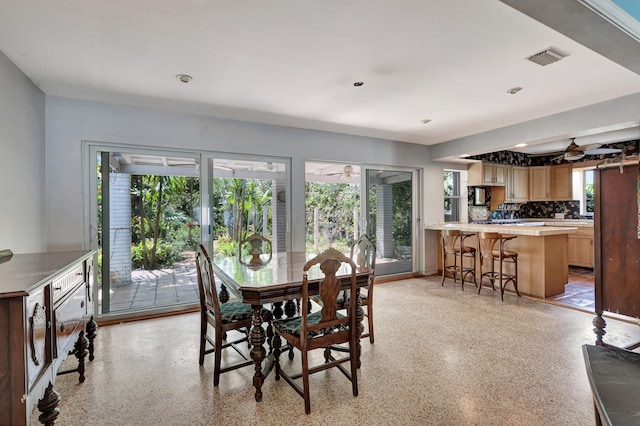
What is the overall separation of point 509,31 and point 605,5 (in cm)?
62

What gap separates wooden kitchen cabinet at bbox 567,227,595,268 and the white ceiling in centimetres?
349

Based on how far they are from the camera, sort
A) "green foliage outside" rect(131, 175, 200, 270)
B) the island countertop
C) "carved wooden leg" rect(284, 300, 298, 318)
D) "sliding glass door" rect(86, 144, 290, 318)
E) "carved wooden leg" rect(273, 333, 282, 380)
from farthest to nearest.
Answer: the island countertop
"green foliage outside" rect(131, 175, 200, 270)
"sliding glass door" rect(86, 144, 290, 318)
"carved wooden leg" rect(284, 300, 298, 318)
"carved wooden leg" rect(273, 333, 282, 380)

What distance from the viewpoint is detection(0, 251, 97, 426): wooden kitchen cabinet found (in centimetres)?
119

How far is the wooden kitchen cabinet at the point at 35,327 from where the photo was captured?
3.91 ft

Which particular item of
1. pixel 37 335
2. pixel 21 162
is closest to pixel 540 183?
pixel 37 335

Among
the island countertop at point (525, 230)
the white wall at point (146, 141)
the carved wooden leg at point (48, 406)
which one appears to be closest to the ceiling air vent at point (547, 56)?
the island countertop at point (525, 230)

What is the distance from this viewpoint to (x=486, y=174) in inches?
244

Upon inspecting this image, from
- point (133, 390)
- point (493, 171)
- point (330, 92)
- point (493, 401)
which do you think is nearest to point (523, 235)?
point (493, 171)

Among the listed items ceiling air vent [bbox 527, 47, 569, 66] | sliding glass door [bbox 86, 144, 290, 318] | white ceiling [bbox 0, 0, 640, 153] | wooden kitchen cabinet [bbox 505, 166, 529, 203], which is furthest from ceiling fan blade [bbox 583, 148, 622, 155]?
sliding glass door [bbox 86, 144, 290, 318]

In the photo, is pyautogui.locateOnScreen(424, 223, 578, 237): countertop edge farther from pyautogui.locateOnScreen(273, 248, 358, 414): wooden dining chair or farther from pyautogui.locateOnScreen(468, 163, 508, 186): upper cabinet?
pyautogui.locateOnScreen(273, 248, 358, 414): wooden dining chair

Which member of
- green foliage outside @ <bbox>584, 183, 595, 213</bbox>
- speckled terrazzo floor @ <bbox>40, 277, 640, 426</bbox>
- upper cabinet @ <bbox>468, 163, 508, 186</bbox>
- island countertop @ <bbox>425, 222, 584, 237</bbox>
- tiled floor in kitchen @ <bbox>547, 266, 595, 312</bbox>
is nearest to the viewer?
speckled terrazzo floor @ <bbox>40, 277, 640, 426</bbox>

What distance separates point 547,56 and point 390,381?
2765 millimetres

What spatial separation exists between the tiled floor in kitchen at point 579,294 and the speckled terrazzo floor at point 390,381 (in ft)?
1.77

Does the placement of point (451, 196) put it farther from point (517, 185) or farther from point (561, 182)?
point (561, 182)
